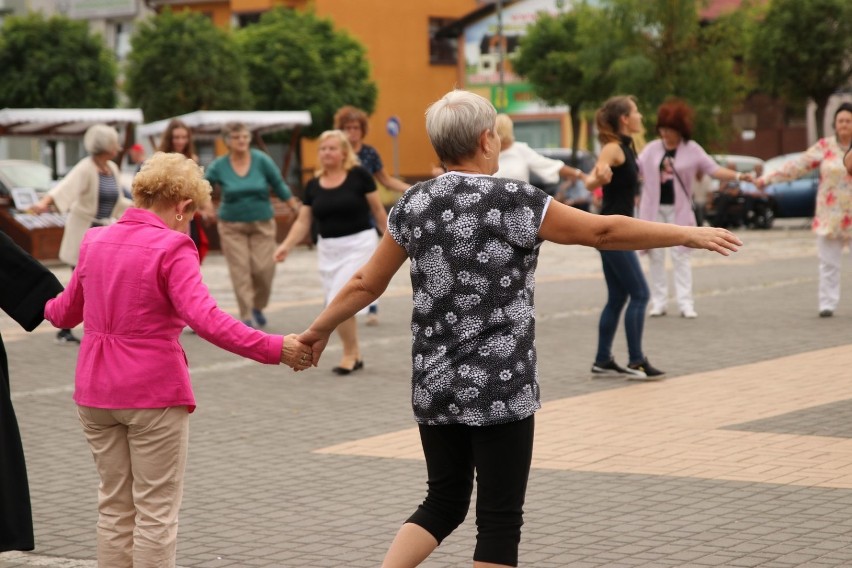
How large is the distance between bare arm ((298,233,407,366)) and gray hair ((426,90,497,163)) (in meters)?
0.34

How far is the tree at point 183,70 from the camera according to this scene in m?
43.4

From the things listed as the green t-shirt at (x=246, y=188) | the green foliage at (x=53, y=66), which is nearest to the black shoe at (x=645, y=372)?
the green t-shirt at (x=246, y=188)

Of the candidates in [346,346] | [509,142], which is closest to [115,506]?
[346,346]

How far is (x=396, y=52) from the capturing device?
5875 cm

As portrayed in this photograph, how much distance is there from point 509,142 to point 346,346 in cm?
203

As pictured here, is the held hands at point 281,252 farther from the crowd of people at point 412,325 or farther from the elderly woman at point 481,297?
the elderly woman at point 481,297

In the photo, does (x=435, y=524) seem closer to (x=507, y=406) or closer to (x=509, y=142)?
(x=507, y=406)

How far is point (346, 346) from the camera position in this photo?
1129cm

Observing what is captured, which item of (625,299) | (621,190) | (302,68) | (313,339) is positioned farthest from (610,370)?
(302,68)

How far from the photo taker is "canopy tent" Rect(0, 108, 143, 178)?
91.1ft

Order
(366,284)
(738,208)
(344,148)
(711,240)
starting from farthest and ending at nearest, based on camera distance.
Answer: (738,208) < (344,148) < (366,284) < (711,240)

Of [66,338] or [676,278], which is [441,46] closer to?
[676,278]

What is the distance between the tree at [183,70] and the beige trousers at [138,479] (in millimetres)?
39047

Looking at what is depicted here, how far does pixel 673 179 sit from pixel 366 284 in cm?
965
